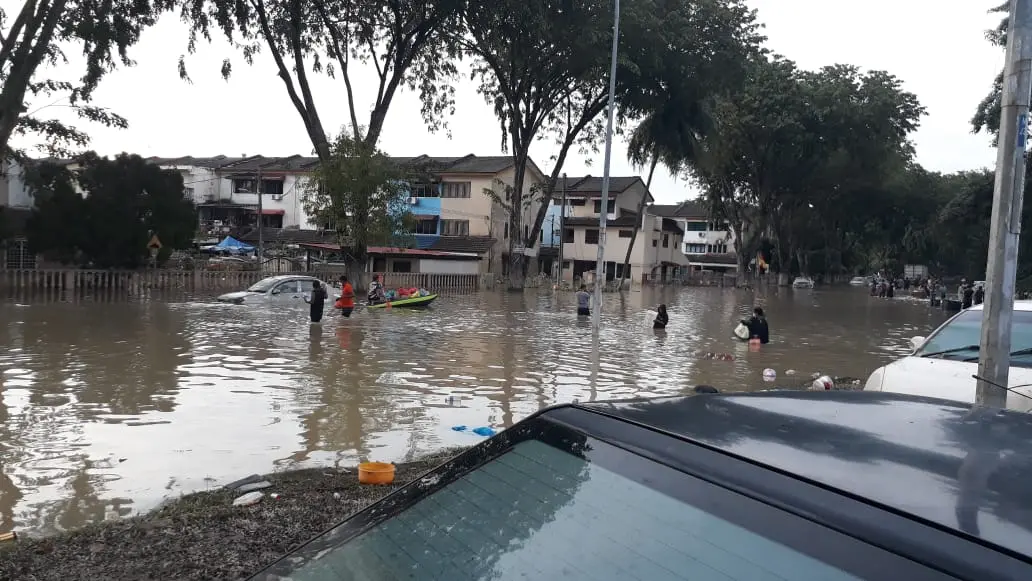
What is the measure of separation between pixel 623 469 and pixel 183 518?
13.9 ft

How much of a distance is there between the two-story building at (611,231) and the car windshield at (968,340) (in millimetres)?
54555

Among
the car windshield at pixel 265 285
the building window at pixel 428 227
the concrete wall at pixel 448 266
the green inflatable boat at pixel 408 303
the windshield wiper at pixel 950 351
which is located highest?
the building window at pixel 428 227

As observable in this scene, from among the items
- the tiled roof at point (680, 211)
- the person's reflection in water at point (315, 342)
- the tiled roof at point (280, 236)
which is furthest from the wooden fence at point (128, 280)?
the tiled roof at point (680, 211)

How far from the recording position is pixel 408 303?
28141mm

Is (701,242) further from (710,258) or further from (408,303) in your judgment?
(408,303)

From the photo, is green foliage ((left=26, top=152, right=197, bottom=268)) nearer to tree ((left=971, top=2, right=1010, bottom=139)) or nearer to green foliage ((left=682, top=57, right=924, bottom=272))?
green foliage ((left=682, top=57, right=924, bottom=272))

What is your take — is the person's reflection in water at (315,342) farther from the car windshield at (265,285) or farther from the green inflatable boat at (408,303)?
the car windshield at (265,285)

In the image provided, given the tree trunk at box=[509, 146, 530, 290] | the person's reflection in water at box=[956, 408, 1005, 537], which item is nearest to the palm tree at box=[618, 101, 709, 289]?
the tree trunk at box=[509, 146, 530, 290]

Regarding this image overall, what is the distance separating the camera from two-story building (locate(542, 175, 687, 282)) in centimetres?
6656

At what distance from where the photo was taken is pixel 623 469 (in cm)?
201

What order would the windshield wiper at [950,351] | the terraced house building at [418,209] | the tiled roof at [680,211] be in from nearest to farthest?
the windshield wiper at [950,351]
the terraced house building at [418,209]
the tiled roof at [680,211]

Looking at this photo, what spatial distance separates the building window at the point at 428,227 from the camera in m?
57.5

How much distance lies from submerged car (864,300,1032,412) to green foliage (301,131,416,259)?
28934mm

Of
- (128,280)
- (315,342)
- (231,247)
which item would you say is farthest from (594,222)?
(315,342)
